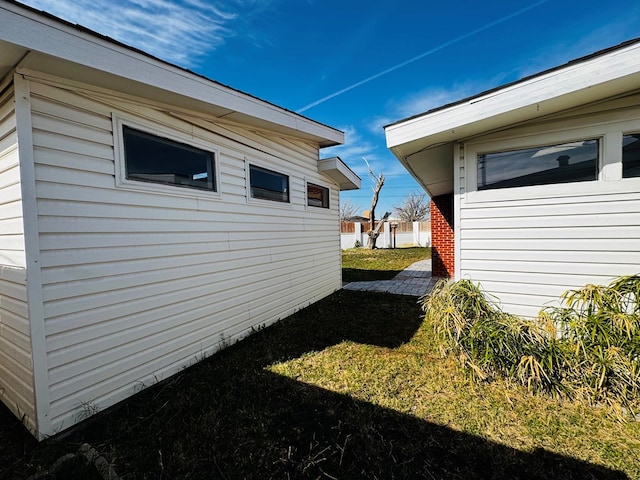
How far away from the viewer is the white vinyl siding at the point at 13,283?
2.00m

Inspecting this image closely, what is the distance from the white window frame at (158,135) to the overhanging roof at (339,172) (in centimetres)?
295

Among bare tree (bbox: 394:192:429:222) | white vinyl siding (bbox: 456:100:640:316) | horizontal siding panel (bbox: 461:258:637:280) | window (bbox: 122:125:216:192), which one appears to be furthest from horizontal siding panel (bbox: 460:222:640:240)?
bare tree (bbox: 394:192:429:222)

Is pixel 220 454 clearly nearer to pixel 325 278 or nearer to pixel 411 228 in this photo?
pixel 325 278

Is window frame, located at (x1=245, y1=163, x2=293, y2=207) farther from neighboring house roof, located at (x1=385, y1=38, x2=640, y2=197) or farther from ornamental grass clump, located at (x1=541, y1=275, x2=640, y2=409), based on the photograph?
ornamental grass clump, located at (x1=541, y1=275, x2=640, y2=409)

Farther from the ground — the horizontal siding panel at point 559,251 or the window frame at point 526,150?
the window frame at point 526,150

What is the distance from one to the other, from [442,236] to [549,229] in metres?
6.08

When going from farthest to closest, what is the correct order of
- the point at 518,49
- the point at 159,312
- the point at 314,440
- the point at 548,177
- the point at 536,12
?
the point at 518,49
the point at 536,12
the point at 548,177
the point at 159,312
the point at 314,440

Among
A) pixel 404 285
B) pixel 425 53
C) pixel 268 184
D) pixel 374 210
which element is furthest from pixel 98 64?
pixel 374 210

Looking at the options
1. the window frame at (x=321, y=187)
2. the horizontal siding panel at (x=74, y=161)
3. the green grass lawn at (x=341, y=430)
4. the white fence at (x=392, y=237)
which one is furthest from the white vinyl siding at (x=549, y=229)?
the white fence at (x=392, y=237)

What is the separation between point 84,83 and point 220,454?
323 cm

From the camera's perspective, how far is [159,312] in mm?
2883

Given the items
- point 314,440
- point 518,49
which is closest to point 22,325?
point 314,440

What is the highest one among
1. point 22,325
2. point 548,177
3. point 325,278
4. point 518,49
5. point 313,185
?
point 518,49

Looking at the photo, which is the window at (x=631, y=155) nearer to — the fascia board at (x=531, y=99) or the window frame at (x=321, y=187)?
the fascia board at (x=531, y=99)
